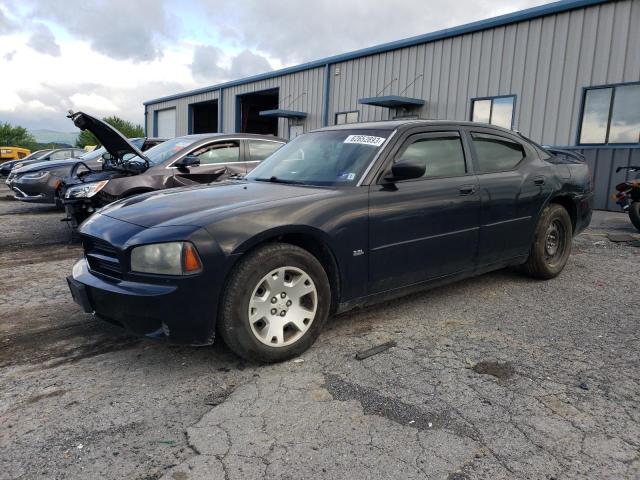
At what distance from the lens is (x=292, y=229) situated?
305 centimetres

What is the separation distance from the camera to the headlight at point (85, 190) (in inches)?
250

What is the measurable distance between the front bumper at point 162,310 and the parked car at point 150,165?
3.76 meters

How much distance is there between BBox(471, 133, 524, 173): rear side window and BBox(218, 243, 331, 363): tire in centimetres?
203

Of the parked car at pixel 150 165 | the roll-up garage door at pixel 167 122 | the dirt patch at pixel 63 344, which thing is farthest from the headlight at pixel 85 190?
the roll-up garage door at pixel 167 122

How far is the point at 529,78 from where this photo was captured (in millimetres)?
12438

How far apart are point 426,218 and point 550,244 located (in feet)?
6.60

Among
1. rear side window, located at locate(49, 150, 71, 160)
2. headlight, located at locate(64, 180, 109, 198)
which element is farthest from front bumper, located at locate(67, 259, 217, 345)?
rear side window, located at locate(49, 150, 71, 160)

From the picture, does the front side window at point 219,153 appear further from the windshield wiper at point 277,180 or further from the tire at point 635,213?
the tire at point 635,213

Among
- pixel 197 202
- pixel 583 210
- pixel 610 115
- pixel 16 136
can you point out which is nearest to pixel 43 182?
pixel 197 202

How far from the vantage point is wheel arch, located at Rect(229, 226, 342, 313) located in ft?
9.76

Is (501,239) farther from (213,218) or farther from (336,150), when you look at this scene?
(213,218)

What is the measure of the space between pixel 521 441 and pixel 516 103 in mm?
12229

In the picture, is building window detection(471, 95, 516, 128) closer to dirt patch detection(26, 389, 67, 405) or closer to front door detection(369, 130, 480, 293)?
front door detection(369, 130, 480, 293)

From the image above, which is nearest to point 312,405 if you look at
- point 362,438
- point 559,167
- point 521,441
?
point 362,438
